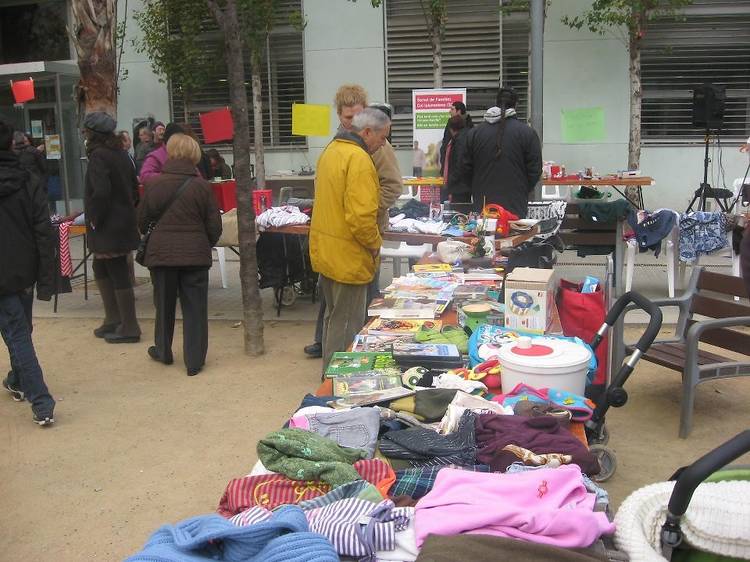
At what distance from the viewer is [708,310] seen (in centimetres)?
525

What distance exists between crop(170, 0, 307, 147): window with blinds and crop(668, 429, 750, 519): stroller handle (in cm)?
1402

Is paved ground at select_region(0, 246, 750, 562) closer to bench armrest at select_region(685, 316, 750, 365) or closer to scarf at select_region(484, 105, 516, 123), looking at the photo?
bench armrest at select_region(685, 316, 750, 365)

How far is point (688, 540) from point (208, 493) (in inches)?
110

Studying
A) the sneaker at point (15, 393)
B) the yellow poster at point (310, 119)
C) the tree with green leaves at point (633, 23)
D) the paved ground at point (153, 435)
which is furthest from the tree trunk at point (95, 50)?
the tree with green leaves at point (633, 23)

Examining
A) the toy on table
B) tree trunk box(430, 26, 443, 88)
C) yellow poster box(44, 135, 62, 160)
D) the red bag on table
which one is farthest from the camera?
yellow poster box(44, 135, 62, 160)

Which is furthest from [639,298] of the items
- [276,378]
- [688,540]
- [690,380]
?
[276,378]

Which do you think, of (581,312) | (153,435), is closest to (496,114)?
(581,312)

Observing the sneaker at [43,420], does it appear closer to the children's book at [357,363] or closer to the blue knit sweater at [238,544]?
the children's book at [357,363]

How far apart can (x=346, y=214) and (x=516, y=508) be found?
315cm

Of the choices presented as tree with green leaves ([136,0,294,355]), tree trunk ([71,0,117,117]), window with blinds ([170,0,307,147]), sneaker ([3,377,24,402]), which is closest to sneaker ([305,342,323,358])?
sneaker ([3,377,24,402])

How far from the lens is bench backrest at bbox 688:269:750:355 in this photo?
501cm

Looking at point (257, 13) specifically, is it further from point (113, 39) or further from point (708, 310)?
point (708, 310)

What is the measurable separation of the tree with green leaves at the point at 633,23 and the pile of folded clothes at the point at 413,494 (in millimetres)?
10443

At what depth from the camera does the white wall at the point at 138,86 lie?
15711 mm
